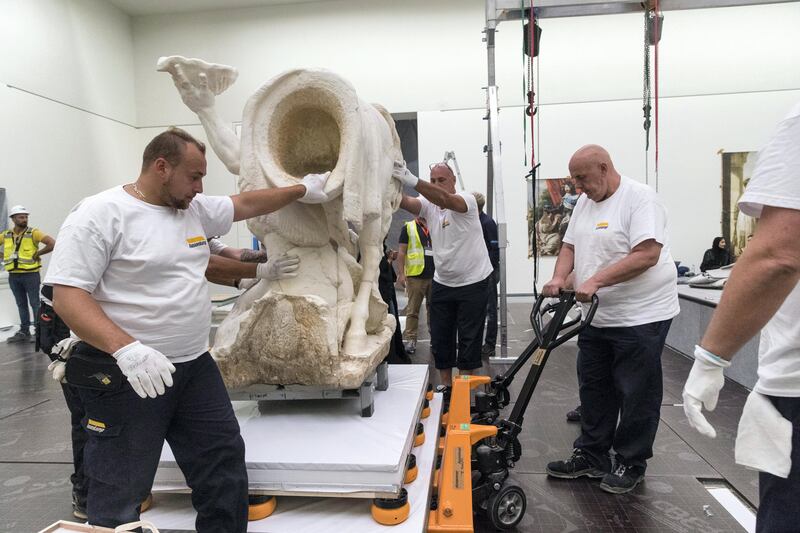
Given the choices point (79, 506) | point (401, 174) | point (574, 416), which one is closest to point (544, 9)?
point (401, 174)

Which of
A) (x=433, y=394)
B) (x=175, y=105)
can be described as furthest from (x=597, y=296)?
(x=175, y=105)

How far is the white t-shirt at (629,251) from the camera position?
2.75 m

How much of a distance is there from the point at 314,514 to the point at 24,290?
692 centimetres

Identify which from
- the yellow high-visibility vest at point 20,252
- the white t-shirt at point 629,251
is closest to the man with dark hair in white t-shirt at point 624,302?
the white t-shirt at point 629,251

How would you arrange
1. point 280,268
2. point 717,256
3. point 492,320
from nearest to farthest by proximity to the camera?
point 280,268 < point 492,320 < point 717,256

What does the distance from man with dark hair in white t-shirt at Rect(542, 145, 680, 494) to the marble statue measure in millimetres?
1088

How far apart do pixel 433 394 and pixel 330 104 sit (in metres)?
2.01

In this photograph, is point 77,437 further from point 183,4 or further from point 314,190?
point 183,4

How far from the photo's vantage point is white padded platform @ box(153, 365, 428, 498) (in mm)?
2150

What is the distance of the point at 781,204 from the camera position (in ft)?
3.81

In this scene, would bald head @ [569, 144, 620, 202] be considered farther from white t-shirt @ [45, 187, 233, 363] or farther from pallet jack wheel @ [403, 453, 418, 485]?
white t-shirt @ [45, 187, 233, 363]

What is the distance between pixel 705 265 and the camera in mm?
8242

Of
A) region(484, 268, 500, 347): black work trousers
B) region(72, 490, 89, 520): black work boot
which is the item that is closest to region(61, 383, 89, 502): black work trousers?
region(72, 490, 89, 520): black work boot

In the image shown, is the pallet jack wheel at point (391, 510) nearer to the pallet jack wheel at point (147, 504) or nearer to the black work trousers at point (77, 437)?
the pallet jack wheel at point (147, 504)
